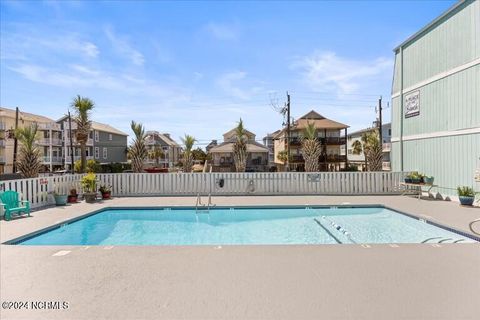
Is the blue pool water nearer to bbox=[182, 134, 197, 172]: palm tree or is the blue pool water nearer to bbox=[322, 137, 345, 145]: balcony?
bbox=[182, 134, 197, 172]: palm tree

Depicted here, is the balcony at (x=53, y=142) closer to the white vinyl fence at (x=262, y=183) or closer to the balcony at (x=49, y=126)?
the balcony at (x=49, y=126)

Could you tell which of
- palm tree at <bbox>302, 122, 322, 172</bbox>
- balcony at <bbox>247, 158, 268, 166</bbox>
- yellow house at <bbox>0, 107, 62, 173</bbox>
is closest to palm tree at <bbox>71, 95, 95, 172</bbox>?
palm tree at <bbox>302, 122, 322, 172</bbox>

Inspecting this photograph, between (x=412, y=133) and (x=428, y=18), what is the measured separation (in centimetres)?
474

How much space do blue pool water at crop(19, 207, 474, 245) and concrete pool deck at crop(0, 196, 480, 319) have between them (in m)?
1.80

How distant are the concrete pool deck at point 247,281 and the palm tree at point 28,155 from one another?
8.00 m

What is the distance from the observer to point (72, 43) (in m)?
11.7

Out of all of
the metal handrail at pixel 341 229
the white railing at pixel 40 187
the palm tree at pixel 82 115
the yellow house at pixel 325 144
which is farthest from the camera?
the yellow house at pixel 325 144

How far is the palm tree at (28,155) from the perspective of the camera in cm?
1228

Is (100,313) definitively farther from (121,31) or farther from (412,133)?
(412,133)

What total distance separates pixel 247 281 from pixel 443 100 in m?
11.8

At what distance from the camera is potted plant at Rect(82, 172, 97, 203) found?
11.6 meters

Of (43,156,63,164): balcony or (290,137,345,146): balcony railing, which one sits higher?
(290,137,345,146): balcony railing

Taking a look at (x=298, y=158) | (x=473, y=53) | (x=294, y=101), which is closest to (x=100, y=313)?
(x=473, y=53)

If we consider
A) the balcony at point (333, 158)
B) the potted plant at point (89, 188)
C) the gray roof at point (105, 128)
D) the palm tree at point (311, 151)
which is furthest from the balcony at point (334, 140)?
the potted plant at point (89, 188)
